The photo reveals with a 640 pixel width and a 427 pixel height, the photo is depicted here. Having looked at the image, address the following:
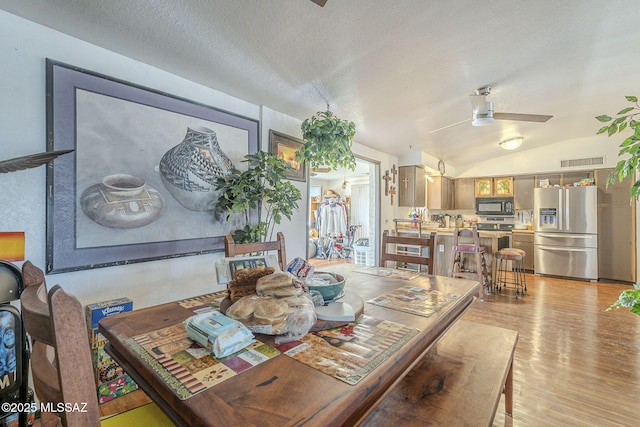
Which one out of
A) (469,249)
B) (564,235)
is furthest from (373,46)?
(564,235)

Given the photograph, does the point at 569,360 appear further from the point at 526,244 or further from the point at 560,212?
the point at 526,244

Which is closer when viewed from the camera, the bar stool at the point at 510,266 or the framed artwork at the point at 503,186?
the bar stool at the point at 510,266

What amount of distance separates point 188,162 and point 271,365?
1882 millimetres

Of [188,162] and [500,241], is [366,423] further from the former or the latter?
[500,241]

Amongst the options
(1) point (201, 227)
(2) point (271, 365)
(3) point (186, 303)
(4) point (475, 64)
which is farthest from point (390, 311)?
(4) point (475, 64)

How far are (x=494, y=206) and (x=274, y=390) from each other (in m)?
6.96

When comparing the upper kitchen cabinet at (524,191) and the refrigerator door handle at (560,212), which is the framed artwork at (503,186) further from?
the refrigerator door handle at (560,212)

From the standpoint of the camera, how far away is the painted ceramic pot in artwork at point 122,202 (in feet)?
5.65

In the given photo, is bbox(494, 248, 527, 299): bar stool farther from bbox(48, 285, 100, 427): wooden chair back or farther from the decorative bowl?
bbox(48, 285, 100, 427): wooden chair back

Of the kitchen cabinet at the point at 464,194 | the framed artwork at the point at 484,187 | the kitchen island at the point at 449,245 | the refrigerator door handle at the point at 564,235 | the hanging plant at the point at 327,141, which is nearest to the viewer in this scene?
the hanging plant at the point at 327,141

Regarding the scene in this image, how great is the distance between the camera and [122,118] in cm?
183

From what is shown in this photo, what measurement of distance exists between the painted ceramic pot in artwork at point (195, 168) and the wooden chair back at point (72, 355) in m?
1.79

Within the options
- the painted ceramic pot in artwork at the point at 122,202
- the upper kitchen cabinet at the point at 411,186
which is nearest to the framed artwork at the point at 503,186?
the upper kitchen cabinet at the point at 411,186

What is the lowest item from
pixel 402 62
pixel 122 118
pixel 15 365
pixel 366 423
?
pixel 366 423
